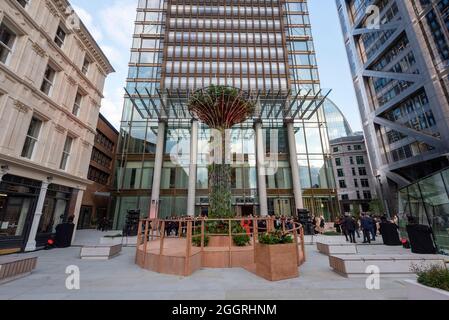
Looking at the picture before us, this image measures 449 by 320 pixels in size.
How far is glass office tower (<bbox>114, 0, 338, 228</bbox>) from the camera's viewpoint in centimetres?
2517

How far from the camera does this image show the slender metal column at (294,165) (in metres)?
24.6

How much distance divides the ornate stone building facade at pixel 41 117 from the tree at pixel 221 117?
8753 mm

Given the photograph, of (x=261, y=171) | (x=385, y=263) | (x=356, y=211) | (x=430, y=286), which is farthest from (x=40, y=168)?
(x=356, y=211)

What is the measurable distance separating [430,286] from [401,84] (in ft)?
129

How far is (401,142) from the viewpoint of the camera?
32.2 m

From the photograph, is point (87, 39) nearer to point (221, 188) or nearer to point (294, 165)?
point (221, 188)

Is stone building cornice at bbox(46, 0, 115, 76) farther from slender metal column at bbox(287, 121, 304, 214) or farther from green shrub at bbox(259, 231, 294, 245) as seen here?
slender metal column at bbox(287, 121, 304, 214)

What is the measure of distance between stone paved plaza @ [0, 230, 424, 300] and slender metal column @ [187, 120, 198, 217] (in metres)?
17.4

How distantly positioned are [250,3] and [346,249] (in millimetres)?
37568

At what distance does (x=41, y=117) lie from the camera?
1164 cm

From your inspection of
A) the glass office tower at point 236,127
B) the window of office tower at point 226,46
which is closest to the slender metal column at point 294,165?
the glass office tower at point 236,127

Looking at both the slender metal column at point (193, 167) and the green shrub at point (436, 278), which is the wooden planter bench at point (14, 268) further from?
the slender metal column at point (193, 167)

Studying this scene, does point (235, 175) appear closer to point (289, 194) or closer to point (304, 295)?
point (289, 194)

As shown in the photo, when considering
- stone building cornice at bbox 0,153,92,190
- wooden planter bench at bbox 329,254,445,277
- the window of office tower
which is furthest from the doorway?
wooden planter bench at bbox 329,254,445,277
